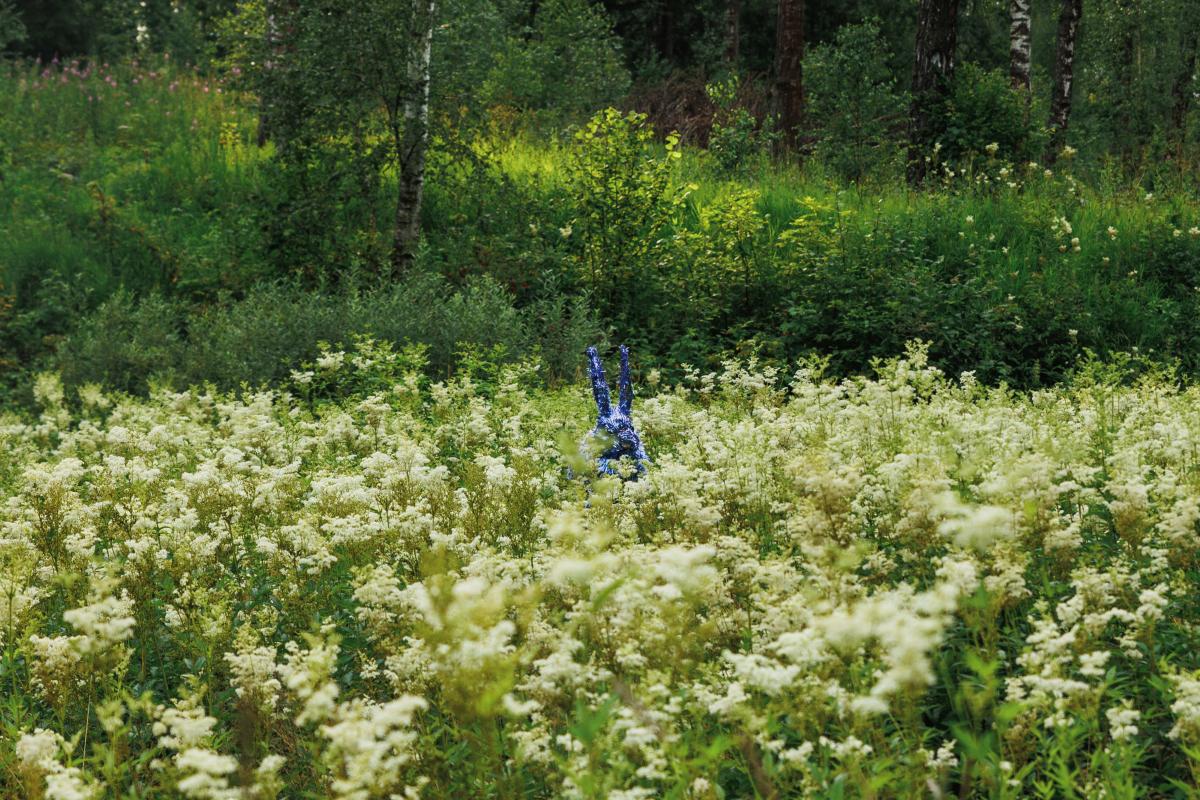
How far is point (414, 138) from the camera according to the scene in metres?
12.4

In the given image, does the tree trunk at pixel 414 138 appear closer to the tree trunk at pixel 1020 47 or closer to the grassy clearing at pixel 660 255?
the grassy clearing at pixel 660 255

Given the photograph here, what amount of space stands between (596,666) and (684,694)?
277 mm

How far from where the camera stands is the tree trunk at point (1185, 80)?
27250 mm

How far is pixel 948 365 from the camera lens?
1023cm

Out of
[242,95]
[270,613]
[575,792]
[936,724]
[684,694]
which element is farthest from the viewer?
[242,95]

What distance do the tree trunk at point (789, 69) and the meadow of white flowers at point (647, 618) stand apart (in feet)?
38.1

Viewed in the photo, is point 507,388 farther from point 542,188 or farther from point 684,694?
point 542,188

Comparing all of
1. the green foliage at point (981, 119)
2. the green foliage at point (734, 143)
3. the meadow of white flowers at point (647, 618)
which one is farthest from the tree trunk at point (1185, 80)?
the meadow of white flowers at point (647, 618)

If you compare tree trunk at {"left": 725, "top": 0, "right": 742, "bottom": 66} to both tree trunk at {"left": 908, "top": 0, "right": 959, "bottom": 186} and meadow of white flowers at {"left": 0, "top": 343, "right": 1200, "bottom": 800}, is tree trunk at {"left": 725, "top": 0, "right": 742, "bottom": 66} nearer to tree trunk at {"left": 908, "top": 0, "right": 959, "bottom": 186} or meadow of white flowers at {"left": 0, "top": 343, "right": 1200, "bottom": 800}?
tree trunk at {"left": 908, "top": 0, "right": 959, "bottom": 186}

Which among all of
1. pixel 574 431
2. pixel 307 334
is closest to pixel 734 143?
pixel 307 334

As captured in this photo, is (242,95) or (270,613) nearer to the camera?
(270,613)

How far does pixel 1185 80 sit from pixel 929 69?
660 inches

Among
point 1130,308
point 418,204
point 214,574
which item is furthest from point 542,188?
point 214,574

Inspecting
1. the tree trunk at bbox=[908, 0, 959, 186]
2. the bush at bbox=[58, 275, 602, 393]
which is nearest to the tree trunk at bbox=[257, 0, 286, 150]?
the bush at bbox=[58, 275, 602, 393]
